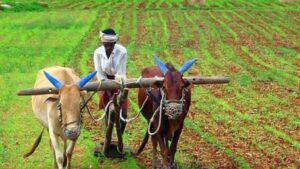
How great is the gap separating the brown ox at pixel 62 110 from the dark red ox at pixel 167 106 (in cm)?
102

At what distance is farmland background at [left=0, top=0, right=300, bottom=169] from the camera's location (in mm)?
10031

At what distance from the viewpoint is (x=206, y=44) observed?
22.4 meters

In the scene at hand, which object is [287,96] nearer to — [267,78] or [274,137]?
[267,78]

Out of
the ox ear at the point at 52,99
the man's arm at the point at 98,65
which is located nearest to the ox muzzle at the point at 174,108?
the ox ear at the point at 52,99

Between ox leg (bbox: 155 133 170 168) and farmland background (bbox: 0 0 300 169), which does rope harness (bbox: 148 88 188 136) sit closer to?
ox leg (bbox: 155 133 170 168)

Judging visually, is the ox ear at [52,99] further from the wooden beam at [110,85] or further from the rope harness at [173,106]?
the rope harness at [173,106]

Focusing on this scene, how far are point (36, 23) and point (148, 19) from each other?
5978mm

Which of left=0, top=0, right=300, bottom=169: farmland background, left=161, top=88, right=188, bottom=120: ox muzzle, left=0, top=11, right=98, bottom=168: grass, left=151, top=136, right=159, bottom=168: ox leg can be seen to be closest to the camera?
left=161, top=88, right=188, bottom=120: ox muzzle

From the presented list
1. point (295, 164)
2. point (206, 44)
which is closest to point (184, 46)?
point (206, 44)

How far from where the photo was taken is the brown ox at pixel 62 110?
735cm

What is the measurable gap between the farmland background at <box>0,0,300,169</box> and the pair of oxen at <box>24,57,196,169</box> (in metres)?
1.07

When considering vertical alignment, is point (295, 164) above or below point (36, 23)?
above

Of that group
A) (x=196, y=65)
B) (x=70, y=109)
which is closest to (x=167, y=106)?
(x=70, y=109)

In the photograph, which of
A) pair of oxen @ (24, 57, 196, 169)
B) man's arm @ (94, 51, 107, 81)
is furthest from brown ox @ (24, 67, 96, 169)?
man's arm @ (94, 51, 107, 81)
